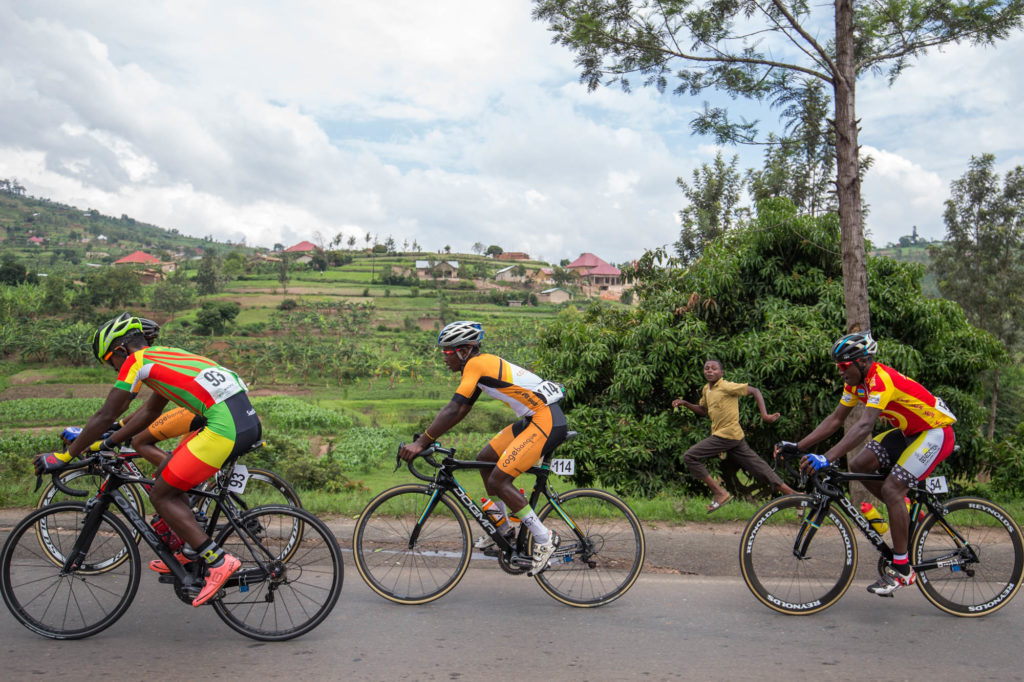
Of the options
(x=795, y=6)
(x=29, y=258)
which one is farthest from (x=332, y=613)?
(x=29, y=258)

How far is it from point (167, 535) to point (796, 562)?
4228 mm

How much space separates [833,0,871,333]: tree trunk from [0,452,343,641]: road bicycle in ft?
20.4

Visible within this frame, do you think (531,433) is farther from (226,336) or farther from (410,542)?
(226,336)

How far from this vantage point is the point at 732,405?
7.54 metres

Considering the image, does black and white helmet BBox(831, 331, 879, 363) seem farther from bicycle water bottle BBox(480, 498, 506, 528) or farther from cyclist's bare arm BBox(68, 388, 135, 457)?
cyclist's bare arm BBox(68, 388, 135, 457)

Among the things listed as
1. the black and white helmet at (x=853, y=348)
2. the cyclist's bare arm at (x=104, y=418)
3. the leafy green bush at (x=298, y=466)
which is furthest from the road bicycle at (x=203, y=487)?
the leafy green bush at (x=298, y=466)

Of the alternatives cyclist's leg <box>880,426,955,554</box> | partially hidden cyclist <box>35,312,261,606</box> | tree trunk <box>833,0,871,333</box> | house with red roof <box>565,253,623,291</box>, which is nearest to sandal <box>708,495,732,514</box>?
cyclist's leg <box>880,426,955,554</box>

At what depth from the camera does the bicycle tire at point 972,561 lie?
4.59 meters

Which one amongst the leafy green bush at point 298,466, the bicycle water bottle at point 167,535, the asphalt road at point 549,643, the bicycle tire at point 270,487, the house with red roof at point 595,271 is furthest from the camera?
the house with red roof at point 595,271

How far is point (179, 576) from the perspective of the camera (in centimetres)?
413

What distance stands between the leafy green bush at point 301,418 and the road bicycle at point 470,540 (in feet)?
96.1

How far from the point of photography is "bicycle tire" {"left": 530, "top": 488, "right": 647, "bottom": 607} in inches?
186

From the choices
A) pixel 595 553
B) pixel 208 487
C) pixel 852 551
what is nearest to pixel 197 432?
pixel 208 487

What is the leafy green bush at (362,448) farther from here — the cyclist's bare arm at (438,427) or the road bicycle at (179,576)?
the cyclist's bare arm at (438,427)
